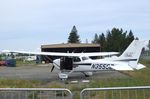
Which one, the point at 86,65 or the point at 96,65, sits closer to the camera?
the point at 96,65

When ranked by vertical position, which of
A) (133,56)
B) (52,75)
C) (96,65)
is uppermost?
(133,56)

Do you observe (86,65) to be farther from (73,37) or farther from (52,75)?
(73,37)

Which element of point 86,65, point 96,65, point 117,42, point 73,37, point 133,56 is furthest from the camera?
point 73,37

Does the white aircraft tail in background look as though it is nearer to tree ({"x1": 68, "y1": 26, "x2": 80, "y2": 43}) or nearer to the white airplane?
the white airplane

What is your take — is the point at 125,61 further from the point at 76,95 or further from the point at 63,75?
the point at 76,95

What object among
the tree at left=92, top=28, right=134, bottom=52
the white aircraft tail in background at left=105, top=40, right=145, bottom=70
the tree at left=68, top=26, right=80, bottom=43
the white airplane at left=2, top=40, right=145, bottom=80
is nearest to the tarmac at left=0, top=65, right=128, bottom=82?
the white airplane at left=2, top=40, right=145, bottom=80

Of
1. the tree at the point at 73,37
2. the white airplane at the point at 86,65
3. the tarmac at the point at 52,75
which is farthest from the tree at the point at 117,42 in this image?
the white airplane at the point at 86,65

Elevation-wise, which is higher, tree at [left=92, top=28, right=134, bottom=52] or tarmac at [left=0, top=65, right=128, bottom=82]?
tree at [left=92, top=28, right=134, bottom=52]

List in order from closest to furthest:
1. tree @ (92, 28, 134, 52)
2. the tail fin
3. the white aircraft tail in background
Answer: the white aircraft tail in background → the tail fin → tree @ (92, 28, 134, 52)

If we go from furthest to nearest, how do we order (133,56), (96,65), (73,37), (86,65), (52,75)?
(73,37) → (52,75) → (133,56) → (86,65) → (96,65)

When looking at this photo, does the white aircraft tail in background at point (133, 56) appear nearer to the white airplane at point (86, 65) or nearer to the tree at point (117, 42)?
the white airplane at point (86, 65)

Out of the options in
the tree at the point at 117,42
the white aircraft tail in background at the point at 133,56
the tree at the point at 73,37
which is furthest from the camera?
the tree at the point at 73,37

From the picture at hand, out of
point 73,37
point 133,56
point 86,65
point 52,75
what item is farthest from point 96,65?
point 73,37

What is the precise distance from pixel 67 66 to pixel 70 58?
71cm
